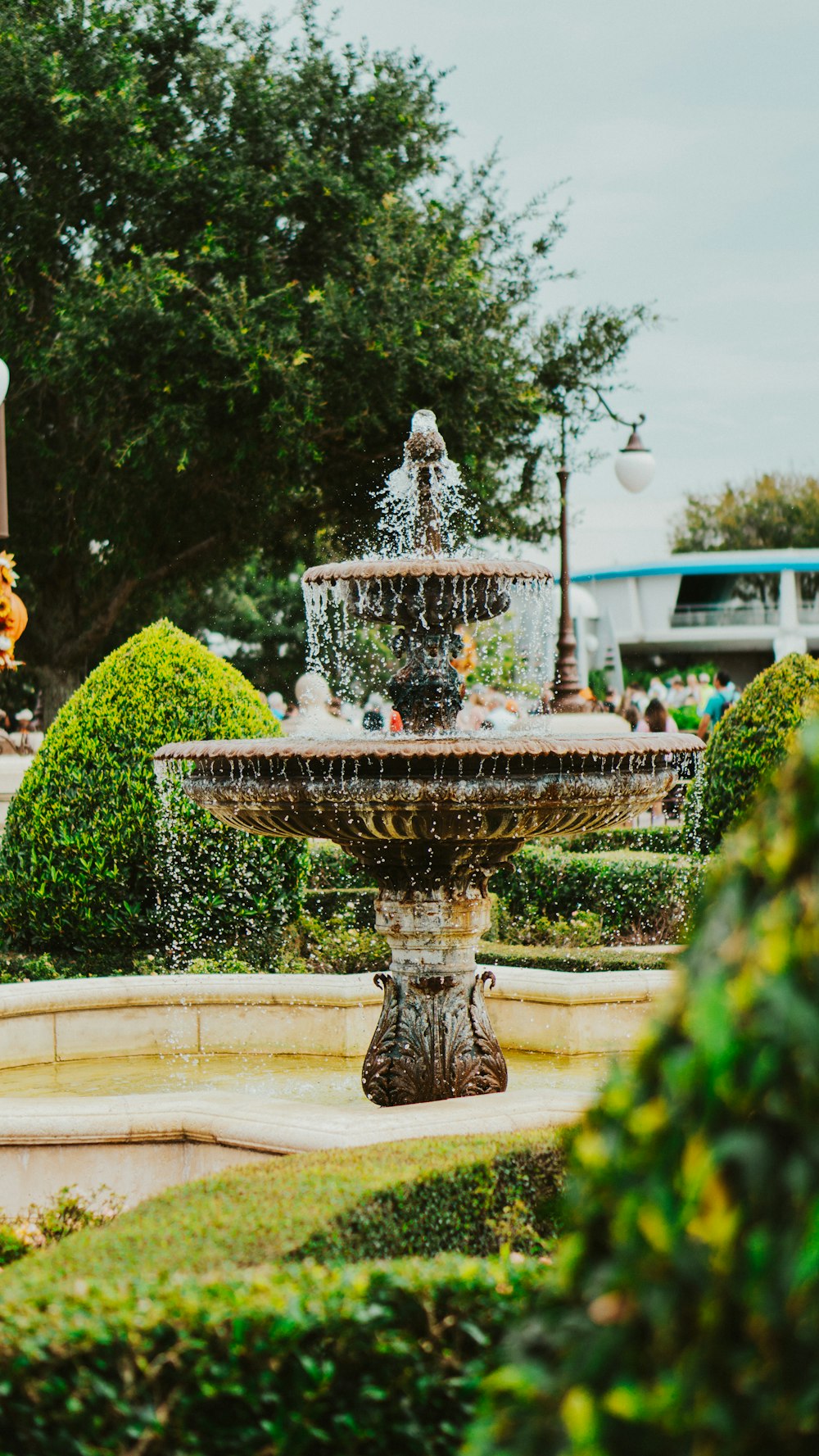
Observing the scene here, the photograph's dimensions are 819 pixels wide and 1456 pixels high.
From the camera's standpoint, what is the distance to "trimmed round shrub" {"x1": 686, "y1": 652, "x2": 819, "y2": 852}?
33.8 feet

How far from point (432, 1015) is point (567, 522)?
14.2 meters

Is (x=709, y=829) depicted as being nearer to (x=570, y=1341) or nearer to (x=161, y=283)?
(x=570, y=1341)

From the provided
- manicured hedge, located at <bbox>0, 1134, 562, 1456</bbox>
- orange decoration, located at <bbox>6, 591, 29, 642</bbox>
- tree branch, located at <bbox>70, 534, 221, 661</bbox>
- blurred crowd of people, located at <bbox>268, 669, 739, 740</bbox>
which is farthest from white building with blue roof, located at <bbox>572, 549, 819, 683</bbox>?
manicured hedge, located at <bbox>0, 1134, 562, 1456</bbox>

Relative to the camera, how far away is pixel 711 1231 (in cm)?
136

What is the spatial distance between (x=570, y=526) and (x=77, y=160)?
8574 millimetres

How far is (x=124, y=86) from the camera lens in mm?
19094

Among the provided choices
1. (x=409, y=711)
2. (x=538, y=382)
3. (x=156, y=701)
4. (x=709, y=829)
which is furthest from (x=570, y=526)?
(x=409, y=711)

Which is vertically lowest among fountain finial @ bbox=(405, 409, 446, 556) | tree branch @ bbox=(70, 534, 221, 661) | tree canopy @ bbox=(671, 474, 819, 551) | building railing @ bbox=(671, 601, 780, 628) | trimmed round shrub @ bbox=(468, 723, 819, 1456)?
trimmed round shrub @ bbox=(468, 723, 819, 1456)

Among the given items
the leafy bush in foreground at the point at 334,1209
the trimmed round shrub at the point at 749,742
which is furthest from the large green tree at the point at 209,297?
the leafy bush in foreground at the point at 334,1209

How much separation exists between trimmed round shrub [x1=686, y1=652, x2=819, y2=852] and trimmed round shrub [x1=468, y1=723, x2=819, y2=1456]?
8818 millimetres

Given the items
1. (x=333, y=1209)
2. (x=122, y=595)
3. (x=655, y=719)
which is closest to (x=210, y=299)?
(x=122, y=595)

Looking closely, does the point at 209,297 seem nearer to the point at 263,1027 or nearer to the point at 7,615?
the point at 7,615

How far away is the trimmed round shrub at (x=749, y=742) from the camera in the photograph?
10312 mm

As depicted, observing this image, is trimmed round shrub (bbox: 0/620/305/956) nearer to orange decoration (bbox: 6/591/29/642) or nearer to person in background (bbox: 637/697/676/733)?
orange decoration (bbox: 6/591/29/642)
